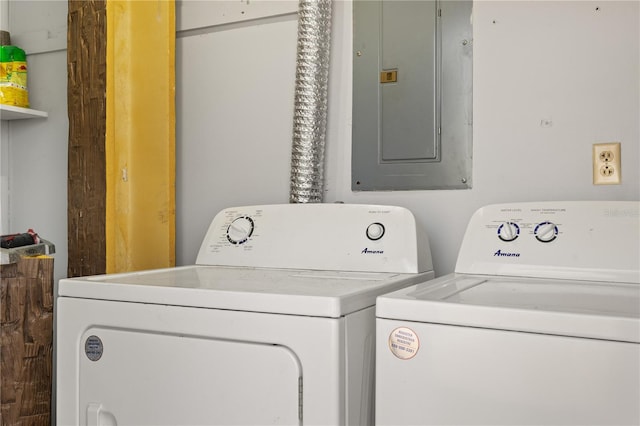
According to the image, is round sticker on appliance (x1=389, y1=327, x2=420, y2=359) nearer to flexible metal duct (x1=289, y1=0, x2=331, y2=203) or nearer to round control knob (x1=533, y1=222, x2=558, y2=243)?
round control knob (x1=533, y1=222, x2=558, y2=243)

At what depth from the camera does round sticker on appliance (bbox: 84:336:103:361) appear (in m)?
1.31

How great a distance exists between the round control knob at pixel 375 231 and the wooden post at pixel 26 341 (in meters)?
0.96

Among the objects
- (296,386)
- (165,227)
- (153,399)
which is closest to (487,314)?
(296,386)

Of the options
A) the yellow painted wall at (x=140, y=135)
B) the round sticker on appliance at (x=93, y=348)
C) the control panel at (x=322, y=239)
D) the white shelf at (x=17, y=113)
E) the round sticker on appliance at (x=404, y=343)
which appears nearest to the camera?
the round sticker on appliance at (x=404, y=343)

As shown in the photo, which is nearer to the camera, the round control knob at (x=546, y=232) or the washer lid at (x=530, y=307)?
A: the washer lid at (x=530, y=307)

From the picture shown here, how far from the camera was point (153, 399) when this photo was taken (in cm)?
124

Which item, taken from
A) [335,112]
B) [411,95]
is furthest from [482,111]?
[335,112]

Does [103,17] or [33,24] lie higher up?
[33,24]

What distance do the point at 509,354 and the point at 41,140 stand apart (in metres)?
2.26

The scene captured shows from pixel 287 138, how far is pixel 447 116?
0.59 m

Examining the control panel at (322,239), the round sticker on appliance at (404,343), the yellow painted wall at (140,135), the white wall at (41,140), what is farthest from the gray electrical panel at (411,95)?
the white wall at (41,140)

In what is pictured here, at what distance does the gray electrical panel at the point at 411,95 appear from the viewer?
177cm

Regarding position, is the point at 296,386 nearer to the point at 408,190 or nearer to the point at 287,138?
the point at 408,190

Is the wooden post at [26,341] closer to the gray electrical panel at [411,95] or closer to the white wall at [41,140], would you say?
the white wall at [41,140]
